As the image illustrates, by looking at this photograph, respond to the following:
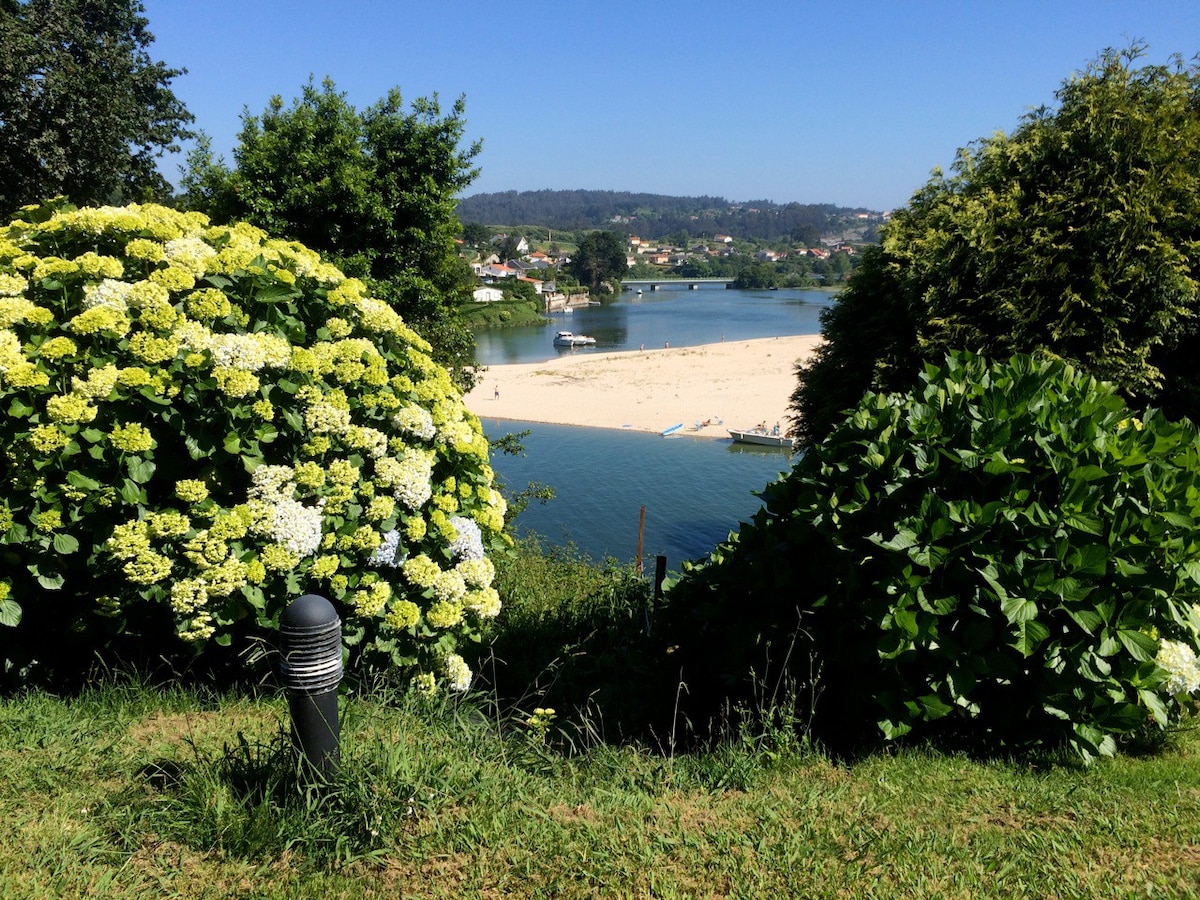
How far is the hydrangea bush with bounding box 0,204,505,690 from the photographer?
342 centimetres

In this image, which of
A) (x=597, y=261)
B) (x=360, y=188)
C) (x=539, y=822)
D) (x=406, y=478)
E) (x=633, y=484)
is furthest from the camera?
(x=597, y=261)

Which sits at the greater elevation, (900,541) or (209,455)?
(209,455)

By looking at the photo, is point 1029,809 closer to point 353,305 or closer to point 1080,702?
point 1080,702

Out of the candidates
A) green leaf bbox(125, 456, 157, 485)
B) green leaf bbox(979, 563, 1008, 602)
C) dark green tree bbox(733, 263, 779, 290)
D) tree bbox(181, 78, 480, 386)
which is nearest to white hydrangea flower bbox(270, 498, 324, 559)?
green leaf bbox(125, 456, 157, 485)

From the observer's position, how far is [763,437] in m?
29.6

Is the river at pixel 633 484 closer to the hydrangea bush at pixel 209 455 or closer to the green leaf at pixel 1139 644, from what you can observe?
the green leaf at pixel 1139 644

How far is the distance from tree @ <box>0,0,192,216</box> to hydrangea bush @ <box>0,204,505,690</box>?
1292cm

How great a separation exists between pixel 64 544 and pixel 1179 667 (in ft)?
16.3

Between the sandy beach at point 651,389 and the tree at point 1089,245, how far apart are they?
1941 cm

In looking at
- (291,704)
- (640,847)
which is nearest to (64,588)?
(291,704)

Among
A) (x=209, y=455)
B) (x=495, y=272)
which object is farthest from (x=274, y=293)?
(x=495, y=272)

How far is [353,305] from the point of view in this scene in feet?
14.9

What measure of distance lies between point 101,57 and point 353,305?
62.2 feet

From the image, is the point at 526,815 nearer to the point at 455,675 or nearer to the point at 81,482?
the point at 455,675
